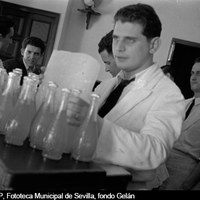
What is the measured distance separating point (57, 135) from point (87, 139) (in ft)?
0.32

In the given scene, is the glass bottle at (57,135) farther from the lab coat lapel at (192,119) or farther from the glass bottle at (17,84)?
A: the lab coat lapel at (192,119)

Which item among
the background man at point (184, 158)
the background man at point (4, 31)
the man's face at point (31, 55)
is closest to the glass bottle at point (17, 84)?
the background man at point (184, 158)

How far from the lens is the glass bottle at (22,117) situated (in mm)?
967

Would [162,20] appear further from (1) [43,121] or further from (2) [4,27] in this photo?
(1) [43,121]

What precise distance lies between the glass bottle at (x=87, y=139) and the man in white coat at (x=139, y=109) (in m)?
0.06

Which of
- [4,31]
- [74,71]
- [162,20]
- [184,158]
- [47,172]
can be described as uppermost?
[162,20]

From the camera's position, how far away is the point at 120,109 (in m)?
1.38

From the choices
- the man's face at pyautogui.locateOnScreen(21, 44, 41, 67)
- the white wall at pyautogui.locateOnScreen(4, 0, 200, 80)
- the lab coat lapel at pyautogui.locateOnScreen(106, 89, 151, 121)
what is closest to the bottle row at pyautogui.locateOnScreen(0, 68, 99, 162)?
Result: the lab coat lapel at pyautogui.locateOnScreen(106, 89, 151, 121)

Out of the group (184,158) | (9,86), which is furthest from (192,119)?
(9,86)

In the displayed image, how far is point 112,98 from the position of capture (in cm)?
150

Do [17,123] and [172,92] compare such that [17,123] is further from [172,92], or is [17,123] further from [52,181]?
[172,92]

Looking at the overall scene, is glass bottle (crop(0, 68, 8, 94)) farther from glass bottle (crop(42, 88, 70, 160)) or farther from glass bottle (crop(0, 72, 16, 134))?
glass bottle (crop(42, 88, 70, 160))

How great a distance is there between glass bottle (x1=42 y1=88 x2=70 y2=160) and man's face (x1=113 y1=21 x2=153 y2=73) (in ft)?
1.64

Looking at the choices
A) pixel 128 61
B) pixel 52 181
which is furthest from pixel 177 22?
pixel 52 181
